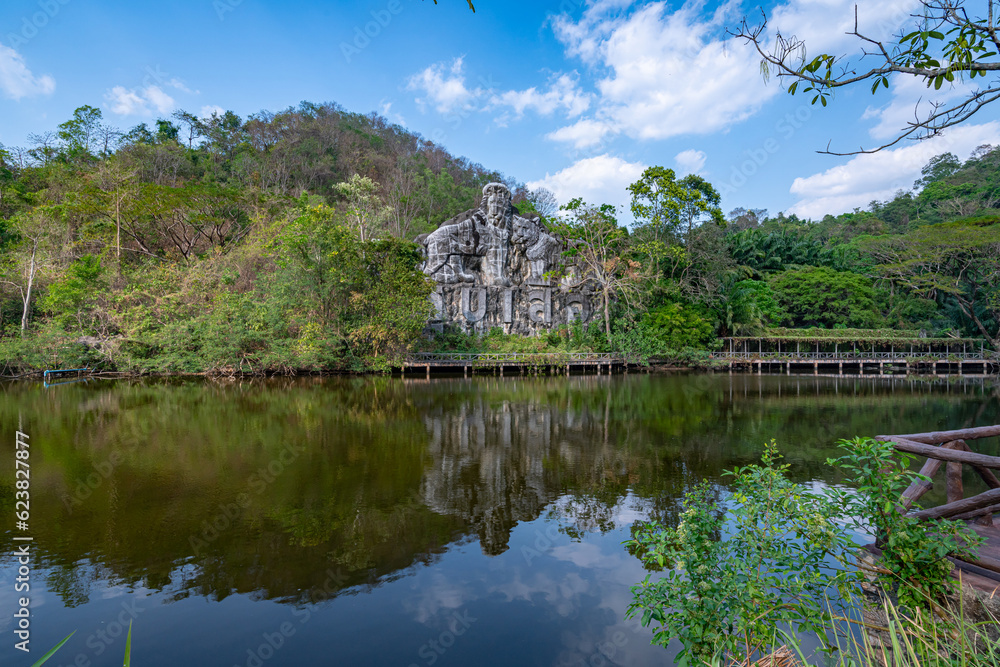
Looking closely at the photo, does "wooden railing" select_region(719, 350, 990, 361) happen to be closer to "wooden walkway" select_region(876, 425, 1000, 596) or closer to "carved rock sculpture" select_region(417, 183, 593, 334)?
"carved rock sculpture" select_region(417, 183, 593, 334)

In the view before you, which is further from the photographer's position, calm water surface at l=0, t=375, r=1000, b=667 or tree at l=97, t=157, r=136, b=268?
tree at l=97, t=157, r=136, b=268

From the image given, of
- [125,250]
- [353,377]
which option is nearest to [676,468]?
[353,377]

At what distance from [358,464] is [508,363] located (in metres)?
15.5

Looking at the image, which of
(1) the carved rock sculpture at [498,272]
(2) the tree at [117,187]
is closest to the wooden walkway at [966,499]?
(1) the carved rock sculpture at [498,272]

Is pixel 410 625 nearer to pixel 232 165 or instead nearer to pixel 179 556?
A: pixel 179 556

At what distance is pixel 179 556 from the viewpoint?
493 centimetres

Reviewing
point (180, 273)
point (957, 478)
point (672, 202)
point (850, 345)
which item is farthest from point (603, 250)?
point (957, 478)

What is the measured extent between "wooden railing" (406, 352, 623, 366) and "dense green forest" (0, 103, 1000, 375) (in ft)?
3.95

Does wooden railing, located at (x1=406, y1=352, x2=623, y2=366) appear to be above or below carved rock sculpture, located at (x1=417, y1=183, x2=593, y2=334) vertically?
below

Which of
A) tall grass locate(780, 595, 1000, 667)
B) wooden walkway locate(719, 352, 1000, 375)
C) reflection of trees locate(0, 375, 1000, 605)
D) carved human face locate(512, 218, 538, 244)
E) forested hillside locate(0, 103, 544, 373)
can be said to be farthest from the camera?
carved human face locate(512, 218, 538, 244)

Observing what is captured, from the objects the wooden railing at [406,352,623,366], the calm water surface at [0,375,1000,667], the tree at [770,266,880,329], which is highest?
the tree at [770,266,880,329]

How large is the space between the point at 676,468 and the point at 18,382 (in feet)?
73.3

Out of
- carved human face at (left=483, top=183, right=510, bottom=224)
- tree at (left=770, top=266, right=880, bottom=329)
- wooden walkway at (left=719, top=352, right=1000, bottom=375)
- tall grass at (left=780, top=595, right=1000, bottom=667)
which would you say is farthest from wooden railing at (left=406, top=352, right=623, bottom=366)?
tall grass at (left=780, top=595, right=1000, bottom=667)

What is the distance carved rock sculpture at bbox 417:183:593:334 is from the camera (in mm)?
26484
